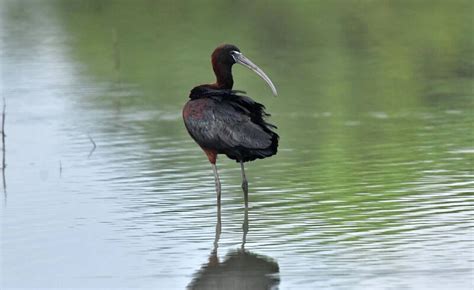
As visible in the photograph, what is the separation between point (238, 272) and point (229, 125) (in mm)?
2152

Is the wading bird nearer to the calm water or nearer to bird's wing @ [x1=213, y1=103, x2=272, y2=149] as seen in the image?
bird's wing @ [x1=213, y1=103, x2=272, y2=149]

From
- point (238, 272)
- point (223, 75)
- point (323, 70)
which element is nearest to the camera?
point (238, 272)

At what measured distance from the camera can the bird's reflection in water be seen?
9.09 meters

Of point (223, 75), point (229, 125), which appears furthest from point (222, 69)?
point (229, 125)

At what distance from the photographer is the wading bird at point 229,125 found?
11.2m

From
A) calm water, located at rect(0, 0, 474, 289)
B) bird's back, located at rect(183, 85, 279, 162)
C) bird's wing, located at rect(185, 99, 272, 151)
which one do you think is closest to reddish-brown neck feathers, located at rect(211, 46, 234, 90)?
bird's back, located at rect(183, 85, 279, 162)

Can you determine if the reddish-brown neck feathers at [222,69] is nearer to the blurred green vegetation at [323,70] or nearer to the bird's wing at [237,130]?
the bird's wing at [237,130]

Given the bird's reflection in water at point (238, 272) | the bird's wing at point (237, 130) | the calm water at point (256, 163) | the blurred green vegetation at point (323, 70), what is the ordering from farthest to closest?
the blurred green vegetation at point (323, 70), the bird's wing at point (237, 130), the calm water at point (256, 163), the bird's reflection in water at point (238, 272)

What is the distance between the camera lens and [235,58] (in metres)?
12.2

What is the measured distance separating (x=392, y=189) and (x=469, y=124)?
12.0ft

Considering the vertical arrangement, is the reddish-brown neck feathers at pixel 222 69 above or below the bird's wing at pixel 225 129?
above

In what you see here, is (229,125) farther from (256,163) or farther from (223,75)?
(256,163)

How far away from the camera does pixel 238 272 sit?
31.1 ft

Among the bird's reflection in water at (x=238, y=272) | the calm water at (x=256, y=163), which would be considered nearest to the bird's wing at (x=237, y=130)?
the calm water at (x=256, y=163)
